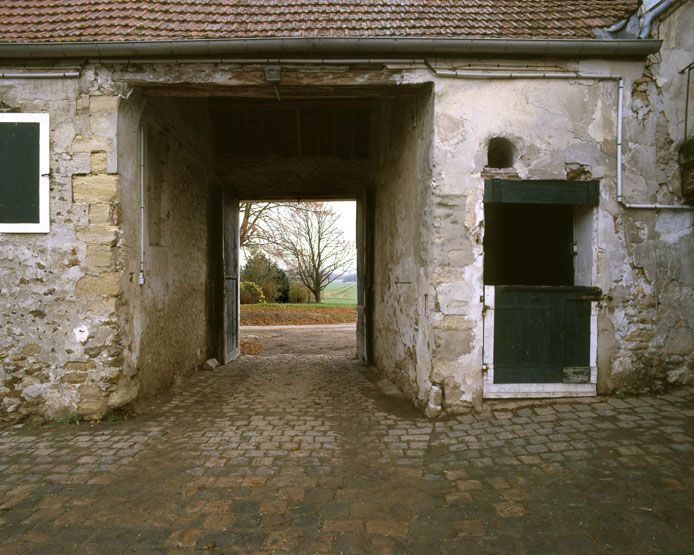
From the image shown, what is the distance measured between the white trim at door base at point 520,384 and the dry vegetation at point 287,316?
12.8 meters

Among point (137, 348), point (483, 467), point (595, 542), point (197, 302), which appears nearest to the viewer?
point (595, 542)

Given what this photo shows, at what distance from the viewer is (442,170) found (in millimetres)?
5207

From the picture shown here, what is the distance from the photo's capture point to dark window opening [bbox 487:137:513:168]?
5.36 m

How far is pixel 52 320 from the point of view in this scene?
204 inches

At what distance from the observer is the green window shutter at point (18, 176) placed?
5195 mm

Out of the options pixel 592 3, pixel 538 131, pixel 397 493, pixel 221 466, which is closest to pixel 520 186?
pixel 538 131

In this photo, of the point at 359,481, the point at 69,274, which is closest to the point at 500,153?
the point at 359,481

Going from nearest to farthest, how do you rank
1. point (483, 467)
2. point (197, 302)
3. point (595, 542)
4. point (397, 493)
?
point (595, 542) → point (397, 493) → point (483, 467) → point (197, 302)

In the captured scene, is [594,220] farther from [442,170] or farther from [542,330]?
[442,170]

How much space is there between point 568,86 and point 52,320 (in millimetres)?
6160

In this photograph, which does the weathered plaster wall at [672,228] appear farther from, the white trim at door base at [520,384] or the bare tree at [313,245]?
the bare tree at [313,245]

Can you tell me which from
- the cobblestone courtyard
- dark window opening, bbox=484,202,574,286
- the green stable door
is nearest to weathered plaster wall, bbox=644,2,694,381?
the cobblestone courtyard

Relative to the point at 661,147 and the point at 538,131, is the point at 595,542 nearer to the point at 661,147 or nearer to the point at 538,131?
the point at 538,131

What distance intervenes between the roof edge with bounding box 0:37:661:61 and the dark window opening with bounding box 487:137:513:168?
0.93 meters
